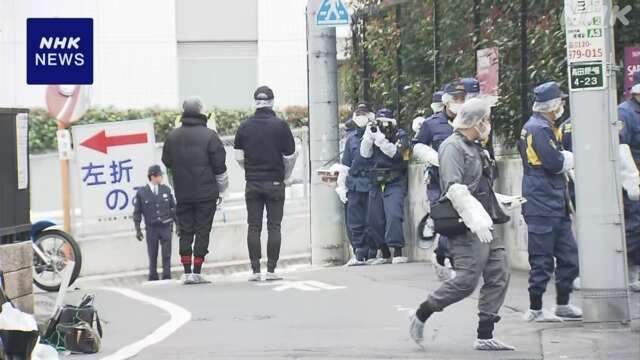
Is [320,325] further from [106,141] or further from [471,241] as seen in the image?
[106,141]

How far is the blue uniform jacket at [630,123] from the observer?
12109mm

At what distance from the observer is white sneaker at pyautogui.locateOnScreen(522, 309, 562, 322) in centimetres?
1048

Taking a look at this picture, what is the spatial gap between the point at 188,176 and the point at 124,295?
4.69 ft

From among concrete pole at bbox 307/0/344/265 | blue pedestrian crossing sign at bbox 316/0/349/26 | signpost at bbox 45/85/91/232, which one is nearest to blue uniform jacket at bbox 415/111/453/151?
blue pedestrian crossing sign at bbox 316/0/349/26

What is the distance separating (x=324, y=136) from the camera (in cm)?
1808

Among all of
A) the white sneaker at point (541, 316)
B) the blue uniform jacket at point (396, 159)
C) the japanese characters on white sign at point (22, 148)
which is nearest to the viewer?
the white sneaker at point (541, 316)

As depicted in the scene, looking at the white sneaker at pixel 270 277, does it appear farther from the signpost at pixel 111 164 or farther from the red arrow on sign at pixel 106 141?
the red arrow on sign at pixel 106 141

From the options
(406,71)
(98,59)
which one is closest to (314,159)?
(406,71)

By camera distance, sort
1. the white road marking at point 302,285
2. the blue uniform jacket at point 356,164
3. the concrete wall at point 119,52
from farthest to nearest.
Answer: the concrete wall at point 119,52 → the blue uniform jacket at point 356,164 → the white road marking at point 302,285

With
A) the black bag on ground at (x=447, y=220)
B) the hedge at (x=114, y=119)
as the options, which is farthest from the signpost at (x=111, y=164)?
the black bag on ground at (x=447, y=220)

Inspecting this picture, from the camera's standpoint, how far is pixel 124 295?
46.4 feet

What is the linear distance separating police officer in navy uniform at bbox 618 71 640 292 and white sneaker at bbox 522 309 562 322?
189 cm

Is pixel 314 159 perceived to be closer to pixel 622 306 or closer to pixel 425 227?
pixel 425 227

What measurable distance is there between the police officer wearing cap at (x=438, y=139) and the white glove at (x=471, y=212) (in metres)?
3.44
